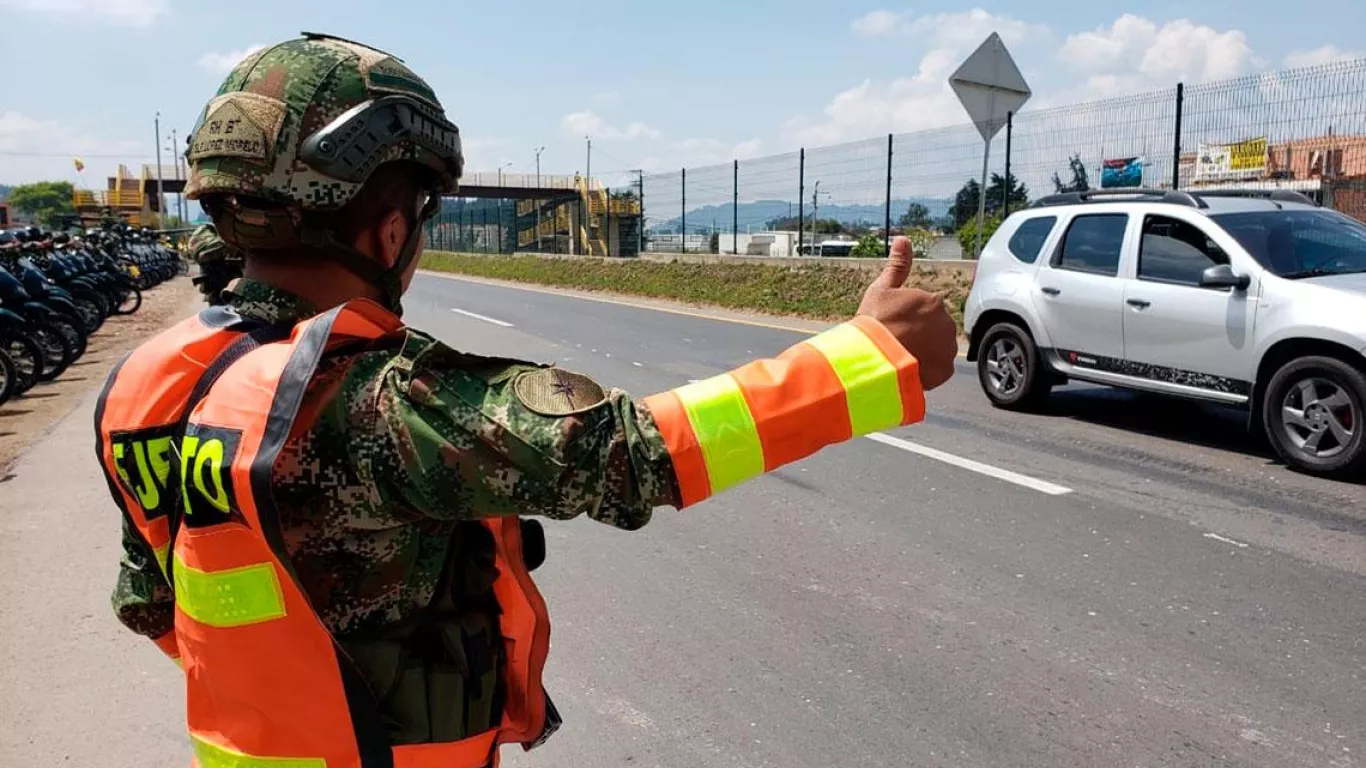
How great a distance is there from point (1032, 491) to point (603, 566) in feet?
8.65

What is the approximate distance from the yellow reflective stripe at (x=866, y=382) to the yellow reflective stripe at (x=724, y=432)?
0.42ft

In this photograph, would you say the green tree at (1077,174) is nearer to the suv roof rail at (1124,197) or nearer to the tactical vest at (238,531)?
the suv roof rail at (1124,197)

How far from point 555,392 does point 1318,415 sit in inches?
→ 249

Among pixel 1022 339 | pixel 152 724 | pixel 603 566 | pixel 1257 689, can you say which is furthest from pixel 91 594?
pixel 1022 339

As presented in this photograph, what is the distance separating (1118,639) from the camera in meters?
3.88

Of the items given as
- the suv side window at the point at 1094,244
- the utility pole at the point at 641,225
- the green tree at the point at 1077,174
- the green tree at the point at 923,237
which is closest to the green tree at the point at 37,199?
the utility pole at the point at 641,225

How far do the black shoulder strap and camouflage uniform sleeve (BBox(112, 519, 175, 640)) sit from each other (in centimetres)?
33

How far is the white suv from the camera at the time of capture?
6.13m

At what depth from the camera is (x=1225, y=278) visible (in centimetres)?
652

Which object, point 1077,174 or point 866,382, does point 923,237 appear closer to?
point 1077,174

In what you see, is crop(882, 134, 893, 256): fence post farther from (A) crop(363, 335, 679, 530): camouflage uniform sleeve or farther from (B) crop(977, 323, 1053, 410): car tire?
(A) crop(363, 335, 679, 530): camouflage uniform sleeve

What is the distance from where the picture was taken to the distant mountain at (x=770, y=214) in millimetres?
19344

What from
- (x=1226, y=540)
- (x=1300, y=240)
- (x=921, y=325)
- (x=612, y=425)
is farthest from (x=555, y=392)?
(x=1300, y=240)

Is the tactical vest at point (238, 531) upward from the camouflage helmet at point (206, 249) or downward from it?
downward
